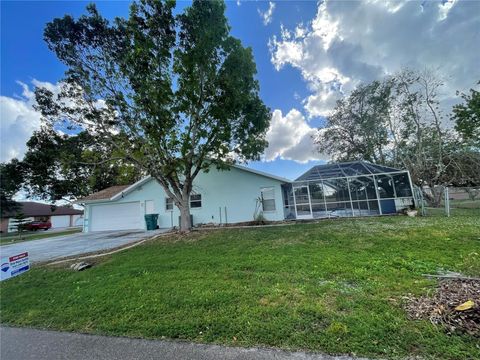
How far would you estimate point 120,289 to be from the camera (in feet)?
15.2

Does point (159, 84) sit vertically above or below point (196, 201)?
above

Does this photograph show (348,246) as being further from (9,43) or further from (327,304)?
(9,43)

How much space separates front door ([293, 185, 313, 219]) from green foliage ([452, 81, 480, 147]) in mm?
13539

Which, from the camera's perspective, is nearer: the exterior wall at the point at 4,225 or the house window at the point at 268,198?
the house window at the point at 268,198

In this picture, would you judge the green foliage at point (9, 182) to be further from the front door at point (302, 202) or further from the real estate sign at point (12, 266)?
the front door at point (302, 202)

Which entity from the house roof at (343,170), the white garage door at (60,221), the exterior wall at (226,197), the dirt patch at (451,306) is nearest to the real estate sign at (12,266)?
the dirt patch at (451,306)

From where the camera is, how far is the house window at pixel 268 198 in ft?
47.0

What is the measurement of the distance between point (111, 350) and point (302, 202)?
12827mm

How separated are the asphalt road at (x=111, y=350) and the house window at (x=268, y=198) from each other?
39.0 feet

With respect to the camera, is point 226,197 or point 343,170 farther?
point 226,197

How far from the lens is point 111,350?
278 cm

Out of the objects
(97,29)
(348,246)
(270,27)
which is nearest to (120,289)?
(348,246)

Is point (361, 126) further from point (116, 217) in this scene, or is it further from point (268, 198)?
point (116, 217)

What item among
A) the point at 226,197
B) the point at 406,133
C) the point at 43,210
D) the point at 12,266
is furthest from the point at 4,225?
the point at 406,133
